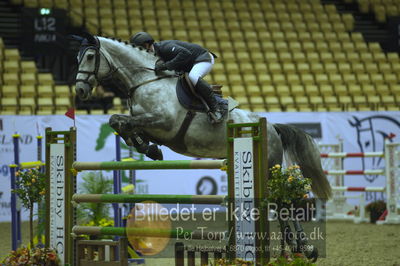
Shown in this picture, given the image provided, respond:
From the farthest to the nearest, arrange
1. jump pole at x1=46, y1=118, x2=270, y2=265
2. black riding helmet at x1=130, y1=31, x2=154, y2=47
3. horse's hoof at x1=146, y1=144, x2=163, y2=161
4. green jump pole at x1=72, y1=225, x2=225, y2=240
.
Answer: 1. black riding helmet at x1=130, y1=31, x2=154, y2=47
2. horse's hoof at x1=146, y1=144, x2=163, y2=161
3. green jump pole at x1=72, y1=225, x2=225, y2=240
4. jump pole at x1=46, y1=118, x2=270, y2=265

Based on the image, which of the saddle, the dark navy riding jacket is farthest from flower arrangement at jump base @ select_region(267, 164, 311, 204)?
the dark navy riding jacket

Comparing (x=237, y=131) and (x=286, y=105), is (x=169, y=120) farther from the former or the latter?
(x=286, y=105)

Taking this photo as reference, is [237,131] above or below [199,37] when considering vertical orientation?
below

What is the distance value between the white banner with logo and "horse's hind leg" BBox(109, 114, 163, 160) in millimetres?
3645

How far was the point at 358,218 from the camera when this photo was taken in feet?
31.4

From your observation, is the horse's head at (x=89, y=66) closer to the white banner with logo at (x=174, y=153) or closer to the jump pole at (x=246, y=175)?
the jump pole at (x=246, y=175)

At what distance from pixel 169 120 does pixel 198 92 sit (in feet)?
1.04

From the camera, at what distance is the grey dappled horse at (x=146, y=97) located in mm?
4914

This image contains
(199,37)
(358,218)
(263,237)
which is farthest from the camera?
(199,37)

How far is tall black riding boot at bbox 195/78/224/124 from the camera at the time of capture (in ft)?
16.2

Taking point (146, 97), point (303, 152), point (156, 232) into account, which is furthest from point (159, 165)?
point (303, 152)

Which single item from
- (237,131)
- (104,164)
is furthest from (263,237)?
(104,164)

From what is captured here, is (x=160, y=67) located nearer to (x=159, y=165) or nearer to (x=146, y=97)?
(x=146, y=97)

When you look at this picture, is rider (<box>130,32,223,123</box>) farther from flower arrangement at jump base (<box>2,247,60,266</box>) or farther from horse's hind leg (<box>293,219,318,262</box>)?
flower arrangement at jump base (<box>2,247,60,266</box>)
